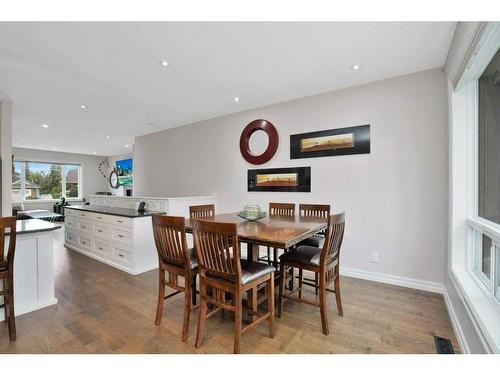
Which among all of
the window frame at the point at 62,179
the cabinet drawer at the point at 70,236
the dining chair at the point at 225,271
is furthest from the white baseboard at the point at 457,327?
the window frame at the point at 62,179

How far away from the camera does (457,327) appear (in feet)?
5.98

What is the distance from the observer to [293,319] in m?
2.07

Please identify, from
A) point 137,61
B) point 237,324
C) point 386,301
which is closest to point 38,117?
point 137,61

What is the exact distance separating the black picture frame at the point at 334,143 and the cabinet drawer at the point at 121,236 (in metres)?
2.52

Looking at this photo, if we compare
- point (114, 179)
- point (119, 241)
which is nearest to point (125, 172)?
point (114, 179)

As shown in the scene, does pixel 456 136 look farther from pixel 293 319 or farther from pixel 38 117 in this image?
pixel 38 117

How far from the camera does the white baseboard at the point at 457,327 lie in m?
1.61

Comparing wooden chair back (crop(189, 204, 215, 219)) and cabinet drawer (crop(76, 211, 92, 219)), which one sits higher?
wooden chair back (crop(189, 204, 215, 219))

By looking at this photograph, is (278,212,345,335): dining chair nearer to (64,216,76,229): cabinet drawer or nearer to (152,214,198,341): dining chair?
(152,214,198,341): dining chair

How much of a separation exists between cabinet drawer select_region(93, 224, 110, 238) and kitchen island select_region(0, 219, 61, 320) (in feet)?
4.06

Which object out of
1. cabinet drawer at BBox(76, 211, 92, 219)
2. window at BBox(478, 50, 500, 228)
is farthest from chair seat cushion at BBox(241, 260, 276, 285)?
cabinet drawer at BBox(76, 211, 92, 219)

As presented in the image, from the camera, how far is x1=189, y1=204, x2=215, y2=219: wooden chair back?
2695 mm

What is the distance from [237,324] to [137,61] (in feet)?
8.31

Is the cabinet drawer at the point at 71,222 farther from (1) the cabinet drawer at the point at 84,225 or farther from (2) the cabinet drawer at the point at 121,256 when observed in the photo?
(2) the cabinet drawer at the point at 121,256
